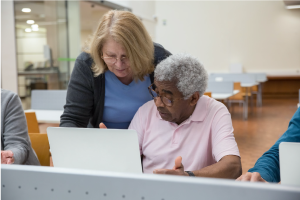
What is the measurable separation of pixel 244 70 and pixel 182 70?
10665 millimetres

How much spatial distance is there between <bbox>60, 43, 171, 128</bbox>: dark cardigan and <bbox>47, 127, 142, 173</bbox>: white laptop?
23.6 inches

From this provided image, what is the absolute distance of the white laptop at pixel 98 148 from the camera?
33.7 inches

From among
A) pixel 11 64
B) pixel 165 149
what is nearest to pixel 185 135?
pixel 165 149

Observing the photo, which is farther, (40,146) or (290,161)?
(40,146)

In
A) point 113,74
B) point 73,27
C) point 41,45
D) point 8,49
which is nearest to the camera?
point 113,74

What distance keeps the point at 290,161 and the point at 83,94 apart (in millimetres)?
1112

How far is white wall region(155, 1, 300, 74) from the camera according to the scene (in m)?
10.9

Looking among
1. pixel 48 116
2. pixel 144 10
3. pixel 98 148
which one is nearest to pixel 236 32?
pixel 144 10

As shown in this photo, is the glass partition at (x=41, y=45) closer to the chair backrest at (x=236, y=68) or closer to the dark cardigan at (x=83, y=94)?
the dark cardigan at (x=83, y=94)

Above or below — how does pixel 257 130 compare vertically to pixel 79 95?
below

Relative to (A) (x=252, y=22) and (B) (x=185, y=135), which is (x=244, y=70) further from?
(B) (x=185, y=135)

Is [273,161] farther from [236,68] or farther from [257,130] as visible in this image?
[236,68]

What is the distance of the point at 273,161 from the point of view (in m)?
1.13

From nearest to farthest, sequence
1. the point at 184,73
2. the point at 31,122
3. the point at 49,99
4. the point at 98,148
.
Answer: the point at 98,148 → the point at 184,73 → the point at 31,122 → the point at 49,99
